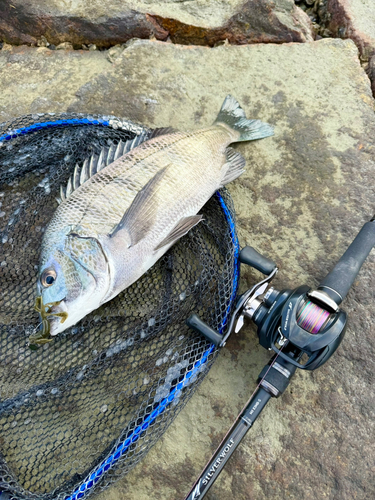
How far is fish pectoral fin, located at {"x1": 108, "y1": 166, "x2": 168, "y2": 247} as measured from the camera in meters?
2.16

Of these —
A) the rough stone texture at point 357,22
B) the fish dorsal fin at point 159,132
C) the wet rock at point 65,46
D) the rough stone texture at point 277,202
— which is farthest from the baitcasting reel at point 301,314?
the wet rock at point 65,46

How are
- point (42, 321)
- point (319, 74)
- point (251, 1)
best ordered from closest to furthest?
point (42, 321), point (319, 74), point (251, 1)

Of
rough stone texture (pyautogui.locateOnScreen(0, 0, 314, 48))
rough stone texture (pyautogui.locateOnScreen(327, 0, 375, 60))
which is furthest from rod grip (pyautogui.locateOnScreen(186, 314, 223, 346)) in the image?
rough stone texture (pyautogui.locateOnScreen(327, 0, 375, 60))

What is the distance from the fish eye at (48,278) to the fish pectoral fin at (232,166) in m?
1.23

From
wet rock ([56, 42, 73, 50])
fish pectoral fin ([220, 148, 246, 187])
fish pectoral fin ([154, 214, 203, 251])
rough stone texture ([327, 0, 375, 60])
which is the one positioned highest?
rough stone texture ([327, 0, 375, 60])

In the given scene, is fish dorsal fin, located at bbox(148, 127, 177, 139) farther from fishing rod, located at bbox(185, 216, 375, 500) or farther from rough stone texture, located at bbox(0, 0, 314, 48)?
rough stone texture, located at bbox(0, 0, 314, 48)

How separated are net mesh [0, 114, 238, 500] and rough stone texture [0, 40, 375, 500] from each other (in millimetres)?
260

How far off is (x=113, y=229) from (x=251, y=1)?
8.97ft

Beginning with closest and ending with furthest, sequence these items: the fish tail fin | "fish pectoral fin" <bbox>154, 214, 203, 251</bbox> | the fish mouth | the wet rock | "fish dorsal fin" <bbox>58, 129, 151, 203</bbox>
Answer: the fish mouth < "fish pectoral fin" <bbox>154, 214, 203, 251</bbox> < "fish dorsal fin" <bbox>58, 129, 151, 203</bbox> < the fish tail fin < the wet rock

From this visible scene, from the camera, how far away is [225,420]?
2160 mm

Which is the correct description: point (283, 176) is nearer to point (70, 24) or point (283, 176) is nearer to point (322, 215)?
point (322, 215)

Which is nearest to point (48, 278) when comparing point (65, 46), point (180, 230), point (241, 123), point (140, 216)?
point (140, 216)

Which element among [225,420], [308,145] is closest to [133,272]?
[225,420]

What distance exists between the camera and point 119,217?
7.23 ft
